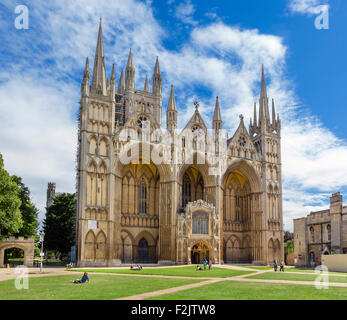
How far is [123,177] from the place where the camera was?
194 feet

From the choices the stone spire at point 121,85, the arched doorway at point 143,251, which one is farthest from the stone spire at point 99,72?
the arched doorway at point 143,251

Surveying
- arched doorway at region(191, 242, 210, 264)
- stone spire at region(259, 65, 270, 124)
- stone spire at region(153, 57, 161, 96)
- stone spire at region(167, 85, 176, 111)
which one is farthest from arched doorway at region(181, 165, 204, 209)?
stone spire at region(153, 57, 161, 96)

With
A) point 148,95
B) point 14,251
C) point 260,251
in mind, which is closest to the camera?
point 260,251

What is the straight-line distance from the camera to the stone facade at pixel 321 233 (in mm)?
56781

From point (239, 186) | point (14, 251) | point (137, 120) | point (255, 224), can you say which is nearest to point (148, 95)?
point (137, 120)

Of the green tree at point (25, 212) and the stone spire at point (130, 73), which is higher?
the stone spire at point (130, 73)

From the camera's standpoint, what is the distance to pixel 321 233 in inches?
2426

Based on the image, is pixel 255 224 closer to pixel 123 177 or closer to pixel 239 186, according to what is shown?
pixel 239 186

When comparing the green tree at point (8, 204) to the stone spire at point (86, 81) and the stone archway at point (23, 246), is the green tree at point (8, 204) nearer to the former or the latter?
the stone archway at point (23, 246)

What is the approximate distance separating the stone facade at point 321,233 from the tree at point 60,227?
36.1 metres

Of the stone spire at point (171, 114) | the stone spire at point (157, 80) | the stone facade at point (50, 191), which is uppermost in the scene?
the stone spire at point (157, 80)

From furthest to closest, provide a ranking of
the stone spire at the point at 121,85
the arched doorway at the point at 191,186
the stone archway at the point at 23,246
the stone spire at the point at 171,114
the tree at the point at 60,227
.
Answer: the stone spire at the point at 121,85
the arched doorway at the point at 191,186
the tree at the point at 60,227
the stone spire at the point at 171,114
the stone archway at the point at 23,246

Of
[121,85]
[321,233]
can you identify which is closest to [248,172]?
[321,233]
